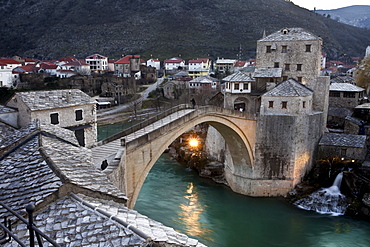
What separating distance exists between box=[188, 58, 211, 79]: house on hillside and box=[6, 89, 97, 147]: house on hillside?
5229cm

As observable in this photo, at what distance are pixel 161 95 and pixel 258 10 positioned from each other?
70.9 m

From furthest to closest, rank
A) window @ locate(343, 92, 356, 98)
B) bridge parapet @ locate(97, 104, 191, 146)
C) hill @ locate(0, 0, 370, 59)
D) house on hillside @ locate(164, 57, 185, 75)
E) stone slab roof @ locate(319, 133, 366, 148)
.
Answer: hill @ locate(0, 0, 370, 59) → house on hillside @ locate(164, 57, 185, 75) → window @ locate(343, 92, 356, 98) → stone slab roof @ locate(319, 133, 366, 148) → bridge parapet @ locate(97, 104, 191, 146)

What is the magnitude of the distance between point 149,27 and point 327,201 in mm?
90955

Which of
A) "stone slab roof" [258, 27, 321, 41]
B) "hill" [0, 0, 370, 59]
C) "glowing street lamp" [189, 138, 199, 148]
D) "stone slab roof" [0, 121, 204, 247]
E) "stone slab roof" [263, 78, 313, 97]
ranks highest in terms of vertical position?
"hill" [0, 0, 370, 59]

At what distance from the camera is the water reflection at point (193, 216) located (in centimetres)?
2030

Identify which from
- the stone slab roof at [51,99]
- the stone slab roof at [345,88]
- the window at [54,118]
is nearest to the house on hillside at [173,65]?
the stone slab roof at [345,88]

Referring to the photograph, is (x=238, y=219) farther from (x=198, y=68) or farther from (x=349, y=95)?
(x=198, y=68)

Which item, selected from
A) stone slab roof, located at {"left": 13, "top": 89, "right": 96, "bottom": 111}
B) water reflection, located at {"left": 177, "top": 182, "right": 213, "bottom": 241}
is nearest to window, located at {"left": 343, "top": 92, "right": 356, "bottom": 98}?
water reflection, located at {"left": 177, "top": 182, "right": 213, "bottom": 241}

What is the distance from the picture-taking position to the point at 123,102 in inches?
2238

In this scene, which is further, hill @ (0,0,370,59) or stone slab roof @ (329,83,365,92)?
hill @ (0,0,370,59)

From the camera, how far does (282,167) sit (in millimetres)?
24453

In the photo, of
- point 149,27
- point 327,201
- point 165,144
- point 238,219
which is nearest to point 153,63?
point 149,27

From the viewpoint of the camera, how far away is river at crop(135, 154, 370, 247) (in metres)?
19.8

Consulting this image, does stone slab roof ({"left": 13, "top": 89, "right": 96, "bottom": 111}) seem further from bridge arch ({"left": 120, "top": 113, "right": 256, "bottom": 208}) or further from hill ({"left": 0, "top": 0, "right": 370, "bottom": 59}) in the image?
hill ({"left": 0, "top": 0, "right": 370, "bottom": 59})
